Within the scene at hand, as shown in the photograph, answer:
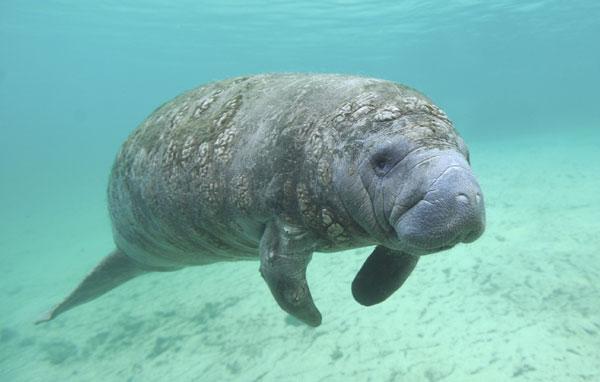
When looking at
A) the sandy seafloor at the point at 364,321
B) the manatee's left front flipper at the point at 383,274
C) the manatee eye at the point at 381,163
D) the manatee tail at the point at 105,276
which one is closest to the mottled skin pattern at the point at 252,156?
the manatee eye at the point at 381,163

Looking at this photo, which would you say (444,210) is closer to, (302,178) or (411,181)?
(411,181)

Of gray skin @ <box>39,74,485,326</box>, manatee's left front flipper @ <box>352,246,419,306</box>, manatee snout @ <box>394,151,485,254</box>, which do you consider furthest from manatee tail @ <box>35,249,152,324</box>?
manatee snout @ <box>394,151,485,254</box>

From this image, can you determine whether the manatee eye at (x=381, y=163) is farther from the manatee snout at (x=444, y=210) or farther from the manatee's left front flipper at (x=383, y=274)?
the manatee's left front flipper at (x=383, y=274)

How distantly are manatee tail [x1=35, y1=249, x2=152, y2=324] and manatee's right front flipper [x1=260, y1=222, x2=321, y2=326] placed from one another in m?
3.16

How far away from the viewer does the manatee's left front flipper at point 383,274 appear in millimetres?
3789

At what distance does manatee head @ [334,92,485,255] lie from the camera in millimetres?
2500

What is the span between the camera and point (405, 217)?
264 cm

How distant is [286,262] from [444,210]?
1.28 m

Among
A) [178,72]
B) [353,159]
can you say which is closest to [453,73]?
[178,72]

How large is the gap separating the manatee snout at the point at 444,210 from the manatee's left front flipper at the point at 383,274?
3.80 ft

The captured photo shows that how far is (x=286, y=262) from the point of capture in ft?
11.1

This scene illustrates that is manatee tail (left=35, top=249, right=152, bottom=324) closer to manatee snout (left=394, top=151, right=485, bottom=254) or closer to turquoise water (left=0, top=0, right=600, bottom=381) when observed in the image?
turquoise water (left=0, top=0, right=600, bottom=381)

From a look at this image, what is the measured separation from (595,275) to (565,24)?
43639 millimetres

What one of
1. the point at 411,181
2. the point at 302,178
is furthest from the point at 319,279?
the point at 411,181
